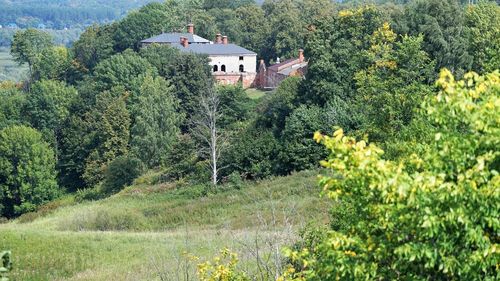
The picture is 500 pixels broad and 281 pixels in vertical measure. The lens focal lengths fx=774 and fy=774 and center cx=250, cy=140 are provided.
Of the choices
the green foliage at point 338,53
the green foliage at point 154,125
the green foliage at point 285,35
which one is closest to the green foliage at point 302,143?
the green foliage at point 338,53

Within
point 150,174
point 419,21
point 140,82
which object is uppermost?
point 419,21

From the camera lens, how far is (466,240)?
6781 millimetres

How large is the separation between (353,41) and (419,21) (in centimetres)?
375

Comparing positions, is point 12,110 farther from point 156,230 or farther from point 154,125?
point 156,230

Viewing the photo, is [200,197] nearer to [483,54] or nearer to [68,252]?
[68,252]

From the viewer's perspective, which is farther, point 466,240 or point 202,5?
point 202,5

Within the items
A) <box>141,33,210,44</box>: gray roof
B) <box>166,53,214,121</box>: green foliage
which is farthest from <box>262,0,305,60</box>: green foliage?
<box>166,53,214,121</box>: green foliage

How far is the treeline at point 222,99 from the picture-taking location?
34.2 meters

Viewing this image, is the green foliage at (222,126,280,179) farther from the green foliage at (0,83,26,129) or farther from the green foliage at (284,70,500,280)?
the green foliage at (284,70,500,280)

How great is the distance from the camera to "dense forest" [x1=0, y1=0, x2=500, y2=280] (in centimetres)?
688

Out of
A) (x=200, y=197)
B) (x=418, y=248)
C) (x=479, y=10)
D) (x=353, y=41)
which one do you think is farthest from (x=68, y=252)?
(x=479, y=10)

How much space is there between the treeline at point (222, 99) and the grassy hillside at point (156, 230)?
A: 3060 mm

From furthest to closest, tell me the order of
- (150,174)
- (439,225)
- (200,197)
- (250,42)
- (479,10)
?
(250,42) → (150,174) → (479,10) → (200,197) → (439,225)

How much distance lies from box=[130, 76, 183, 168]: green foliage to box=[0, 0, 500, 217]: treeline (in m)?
0.09
